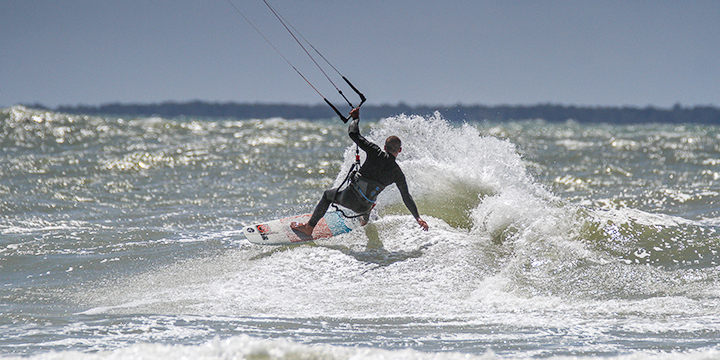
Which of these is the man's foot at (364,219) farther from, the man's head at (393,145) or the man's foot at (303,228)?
the man's head at (393,145)

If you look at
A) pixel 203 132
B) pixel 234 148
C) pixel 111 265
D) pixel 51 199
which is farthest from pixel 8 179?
pixel 203 132

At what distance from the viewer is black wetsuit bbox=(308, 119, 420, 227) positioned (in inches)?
261

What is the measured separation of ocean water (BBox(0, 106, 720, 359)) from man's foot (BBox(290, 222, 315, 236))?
310mm

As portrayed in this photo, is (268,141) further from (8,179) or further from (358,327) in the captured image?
(358,327)

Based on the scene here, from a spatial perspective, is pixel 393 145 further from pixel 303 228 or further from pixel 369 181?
pixel 303 228

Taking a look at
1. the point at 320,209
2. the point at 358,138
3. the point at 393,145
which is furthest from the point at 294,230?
the point at 393,145

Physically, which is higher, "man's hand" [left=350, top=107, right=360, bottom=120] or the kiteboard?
"man's hand" [left=350, top=107, right=360, bottom=120]

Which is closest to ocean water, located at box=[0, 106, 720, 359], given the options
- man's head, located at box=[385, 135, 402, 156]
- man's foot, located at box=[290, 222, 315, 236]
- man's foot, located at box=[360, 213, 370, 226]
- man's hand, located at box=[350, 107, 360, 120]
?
man's foot, located at box=[360, 213, 370, 226]

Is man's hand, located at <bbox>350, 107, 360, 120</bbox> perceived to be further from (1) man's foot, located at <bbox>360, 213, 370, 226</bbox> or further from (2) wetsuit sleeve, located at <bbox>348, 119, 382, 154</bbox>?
(1) man's foot, located at <bbox>360, 213, 370, 226</bbox>

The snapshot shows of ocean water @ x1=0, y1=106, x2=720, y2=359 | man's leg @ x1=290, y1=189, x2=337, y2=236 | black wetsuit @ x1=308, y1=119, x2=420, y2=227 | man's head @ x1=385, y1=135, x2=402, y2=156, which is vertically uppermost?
man's head @ x1=385, y1=135, x2=402, y2=156

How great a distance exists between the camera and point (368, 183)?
687cm

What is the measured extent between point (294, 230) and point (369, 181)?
4.26ft

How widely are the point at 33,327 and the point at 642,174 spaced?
17.2 m

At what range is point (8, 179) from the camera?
586 inches
